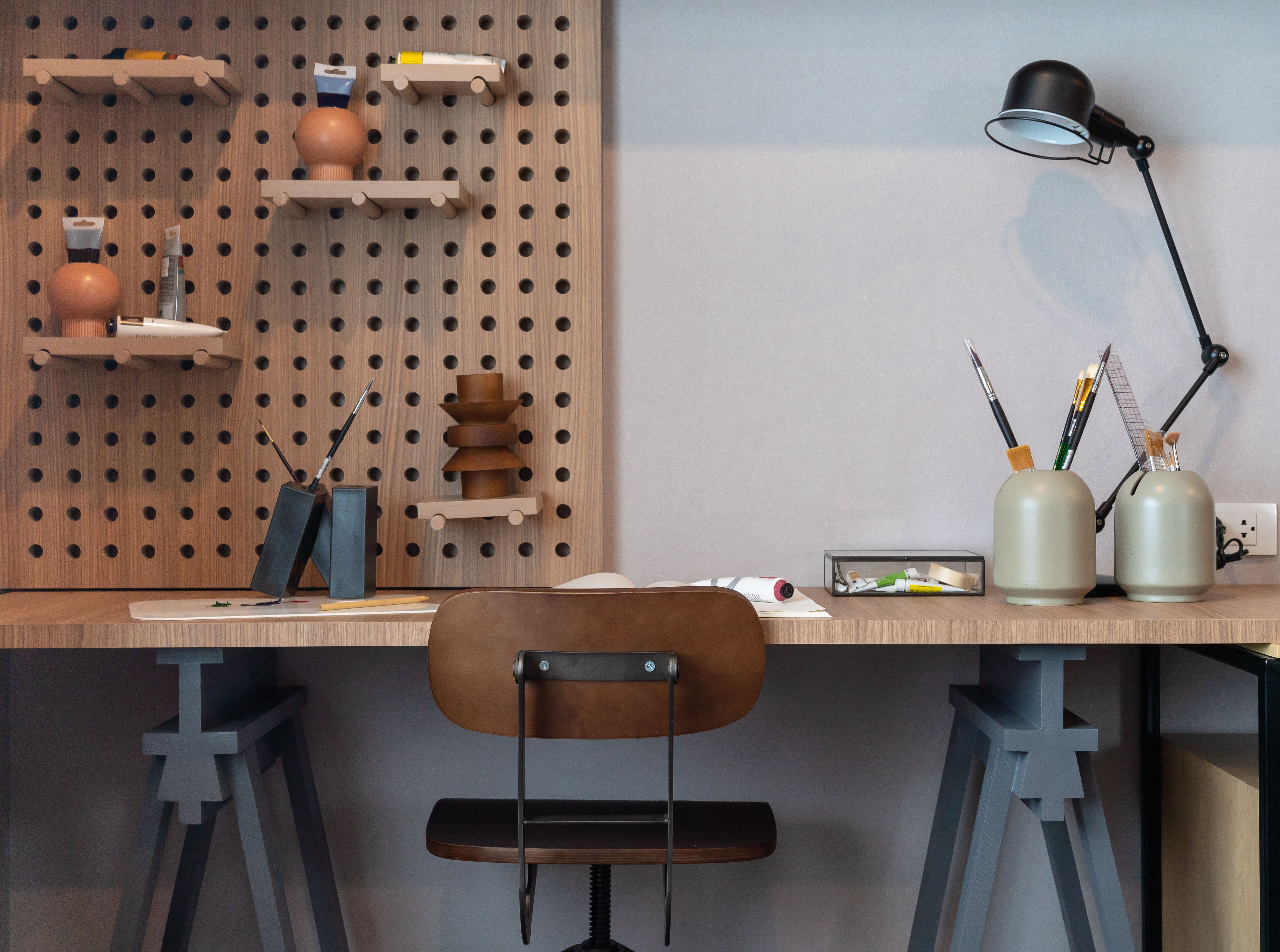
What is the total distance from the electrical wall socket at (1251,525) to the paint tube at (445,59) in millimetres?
1439

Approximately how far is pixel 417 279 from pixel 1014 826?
141cm

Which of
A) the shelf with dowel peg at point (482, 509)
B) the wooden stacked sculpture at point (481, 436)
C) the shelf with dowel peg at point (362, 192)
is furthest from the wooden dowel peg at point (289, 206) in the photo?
the shelf with dowel peg at point (482, 509)

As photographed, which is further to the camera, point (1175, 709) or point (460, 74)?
point (1175, 709)

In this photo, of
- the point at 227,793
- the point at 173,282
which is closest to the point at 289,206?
the point at 173,282

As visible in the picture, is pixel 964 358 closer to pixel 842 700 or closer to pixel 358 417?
pixel 842 700

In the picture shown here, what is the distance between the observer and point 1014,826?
5.18 feet

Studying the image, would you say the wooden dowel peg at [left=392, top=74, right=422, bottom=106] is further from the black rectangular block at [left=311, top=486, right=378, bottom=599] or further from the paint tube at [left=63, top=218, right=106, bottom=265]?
the black rectangular block at [left=311, top=486, right=378, bottom=599]

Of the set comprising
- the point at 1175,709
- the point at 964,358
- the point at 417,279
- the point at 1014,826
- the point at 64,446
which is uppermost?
the point at 417,279

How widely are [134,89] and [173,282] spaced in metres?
0.31

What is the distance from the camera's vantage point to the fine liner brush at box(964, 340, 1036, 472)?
1284mm

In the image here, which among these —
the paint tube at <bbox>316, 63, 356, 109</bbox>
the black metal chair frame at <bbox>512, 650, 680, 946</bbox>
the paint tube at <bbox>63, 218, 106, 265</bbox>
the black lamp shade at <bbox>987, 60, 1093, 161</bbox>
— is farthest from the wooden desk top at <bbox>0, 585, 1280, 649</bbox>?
the paint tube at <bbox>316, 63, 356, 109</bbox>

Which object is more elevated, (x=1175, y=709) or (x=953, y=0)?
(x=953, y=0)

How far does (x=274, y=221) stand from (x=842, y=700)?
1.28 m

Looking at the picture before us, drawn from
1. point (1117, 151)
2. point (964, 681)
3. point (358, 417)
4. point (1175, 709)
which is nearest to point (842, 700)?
point (964, 681)
